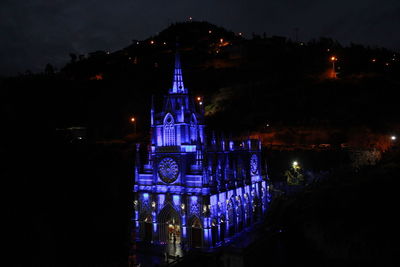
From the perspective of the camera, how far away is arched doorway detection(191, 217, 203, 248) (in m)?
25.5

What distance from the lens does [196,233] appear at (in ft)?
84.5

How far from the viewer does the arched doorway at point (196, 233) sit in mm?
25531

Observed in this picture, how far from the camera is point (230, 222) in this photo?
2892 cm

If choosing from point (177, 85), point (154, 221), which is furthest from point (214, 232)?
point (177, 85)

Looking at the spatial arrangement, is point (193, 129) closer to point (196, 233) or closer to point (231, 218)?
point (231, 218)

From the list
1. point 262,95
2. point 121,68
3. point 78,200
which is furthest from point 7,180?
point 121,68

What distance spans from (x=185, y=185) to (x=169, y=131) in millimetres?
4908

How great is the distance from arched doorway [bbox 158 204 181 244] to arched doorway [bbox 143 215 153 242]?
106 cm

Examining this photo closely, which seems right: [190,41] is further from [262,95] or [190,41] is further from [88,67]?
[262,95]

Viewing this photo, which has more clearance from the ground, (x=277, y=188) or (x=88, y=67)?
(x=88, y=67)

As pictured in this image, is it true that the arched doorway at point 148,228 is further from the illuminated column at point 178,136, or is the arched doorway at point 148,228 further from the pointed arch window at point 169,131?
the illuminated column at point 178,136

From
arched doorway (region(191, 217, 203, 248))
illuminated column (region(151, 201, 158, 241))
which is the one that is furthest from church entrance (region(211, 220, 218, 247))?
illuminated column (region(151, 201, 158, 241))

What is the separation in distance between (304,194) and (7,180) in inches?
1128

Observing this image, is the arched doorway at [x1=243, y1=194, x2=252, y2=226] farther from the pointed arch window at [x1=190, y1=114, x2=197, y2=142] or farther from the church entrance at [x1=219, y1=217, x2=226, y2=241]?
the pointed arch window at [x1=190, y1=114, x2=197, y2=142]
